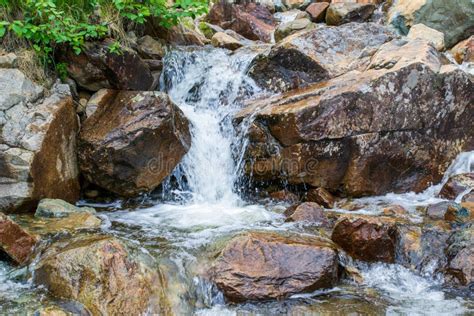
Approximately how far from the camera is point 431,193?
745 centimetres

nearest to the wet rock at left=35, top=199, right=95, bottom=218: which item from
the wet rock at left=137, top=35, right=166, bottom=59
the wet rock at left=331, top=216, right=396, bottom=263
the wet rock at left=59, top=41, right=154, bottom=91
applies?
the wet rock at left=59, top=41, right=154, bottom=91

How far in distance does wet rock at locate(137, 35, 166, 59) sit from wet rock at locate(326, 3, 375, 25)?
7047 mm

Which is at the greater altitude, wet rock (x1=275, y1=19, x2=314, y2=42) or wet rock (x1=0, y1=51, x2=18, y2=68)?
wet rock (x1=275, y1=19, x2=314, y2=42)

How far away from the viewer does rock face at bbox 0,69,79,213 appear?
596 cm

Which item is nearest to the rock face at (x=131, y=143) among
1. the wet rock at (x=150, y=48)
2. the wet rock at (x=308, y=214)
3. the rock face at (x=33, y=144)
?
the rock face at (x=33, y=144)

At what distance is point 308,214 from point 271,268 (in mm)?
1748

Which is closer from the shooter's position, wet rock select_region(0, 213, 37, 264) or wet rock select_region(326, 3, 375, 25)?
wet rock select_region(0, 213, 37, 264)

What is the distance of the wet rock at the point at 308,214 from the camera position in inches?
241

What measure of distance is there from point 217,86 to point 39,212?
412cm

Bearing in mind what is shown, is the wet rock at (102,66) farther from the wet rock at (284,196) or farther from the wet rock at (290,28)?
the wet rock at (290,28)

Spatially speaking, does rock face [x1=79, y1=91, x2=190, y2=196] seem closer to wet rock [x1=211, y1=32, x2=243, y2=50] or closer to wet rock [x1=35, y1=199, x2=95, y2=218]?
wet rock [x1=35, y1=199, x2=95, y2=218]

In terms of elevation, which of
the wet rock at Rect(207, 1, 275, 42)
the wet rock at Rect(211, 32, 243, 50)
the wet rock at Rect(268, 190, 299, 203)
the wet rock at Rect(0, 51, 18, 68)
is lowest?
the wet rock at Rect(268, 190, 299, 203)

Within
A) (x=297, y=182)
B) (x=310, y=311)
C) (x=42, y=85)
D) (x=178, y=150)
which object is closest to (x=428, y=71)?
(x=297, y=182)

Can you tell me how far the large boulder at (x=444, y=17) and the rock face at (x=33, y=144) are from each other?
8.88 metres
